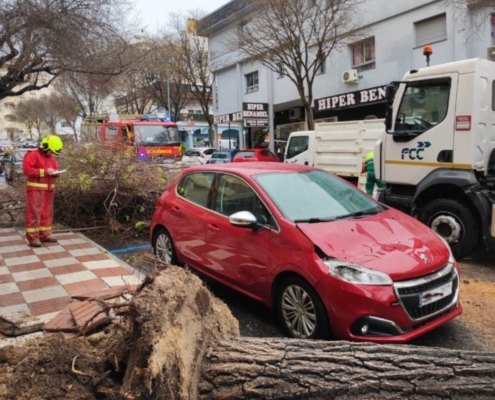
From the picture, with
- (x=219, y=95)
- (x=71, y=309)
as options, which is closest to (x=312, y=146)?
(x=71, y=309)

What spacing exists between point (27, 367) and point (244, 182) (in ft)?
8.74

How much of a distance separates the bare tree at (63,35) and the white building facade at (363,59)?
9997 mm

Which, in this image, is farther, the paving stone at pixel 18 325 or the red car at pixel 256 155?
the red car at pixel 256 155

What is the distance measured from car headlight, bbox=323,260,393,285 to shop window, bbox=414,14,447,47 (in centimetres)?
1540

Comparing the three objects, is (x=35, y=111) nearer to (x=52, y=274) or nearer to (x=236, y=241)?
(x=52, y=274)

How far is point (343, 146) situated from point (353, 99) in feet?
24.3

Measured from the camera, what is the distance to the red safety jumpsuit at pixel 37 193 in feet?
22.4

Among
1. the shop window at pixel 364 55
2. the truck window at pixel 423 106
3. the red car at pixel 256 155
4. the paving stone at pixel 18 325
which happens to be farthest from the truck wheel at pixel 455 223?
the shop window at pixel 364 55

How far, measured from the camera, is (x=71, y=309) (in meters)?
3.86

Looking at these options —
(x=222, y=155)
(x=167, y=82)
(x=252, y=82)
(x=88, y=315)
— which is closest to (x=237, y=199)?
(x=88, y=315)

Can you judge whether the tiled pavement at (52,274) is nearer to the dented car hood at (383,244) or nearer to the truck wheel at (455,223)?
the dented car hood at (383,244)

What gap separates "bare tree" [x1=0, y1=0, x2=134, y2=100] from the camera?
10.0m

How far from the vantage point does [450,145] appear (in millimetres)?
6180

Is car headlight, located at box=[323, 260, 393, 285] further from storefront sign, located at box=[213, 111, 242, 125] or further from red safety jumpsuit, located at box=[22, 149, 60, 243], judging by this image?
storefront sign, located at box=[213, 111, 242, 125]
